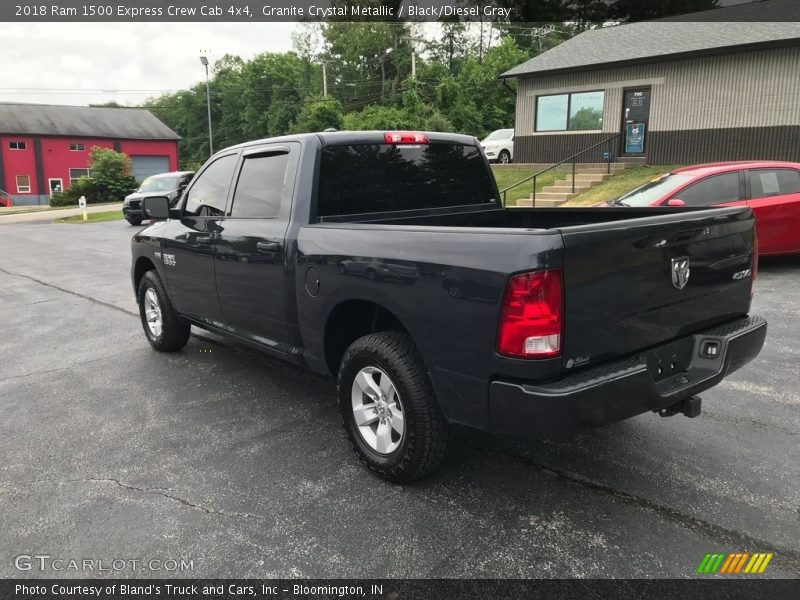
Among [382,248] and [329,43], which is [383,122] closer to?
[329,43]

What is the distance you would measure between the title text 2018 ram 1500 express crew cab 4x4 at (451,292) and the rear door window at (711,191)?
499 cm

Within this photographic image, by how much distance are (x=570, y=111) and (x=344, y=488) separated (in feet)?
66.9

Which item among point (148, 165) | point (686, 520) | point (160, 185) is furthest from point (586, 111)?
point (148, 165)

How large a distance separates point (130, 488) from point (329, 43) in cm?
7083

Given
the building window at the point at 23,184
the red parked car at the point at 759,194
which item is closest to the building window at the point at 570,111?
the red parked car at the point at 759,194

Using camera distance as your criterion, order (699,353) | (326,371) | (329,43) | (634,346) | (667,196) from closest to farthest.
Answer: (634,346) < (699,353) < (326,371) < (667,196) < (329,43)

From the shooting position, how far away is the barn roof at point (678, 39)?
17.2 metres

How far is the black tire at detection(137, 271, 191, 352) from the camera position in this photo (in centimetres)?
584

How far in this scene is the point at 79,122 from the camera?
53.7 metres

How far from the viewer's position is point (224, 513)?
3.18 m

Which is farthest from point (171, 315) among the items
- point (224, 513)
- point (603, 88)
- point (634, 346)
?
point (603, 88)

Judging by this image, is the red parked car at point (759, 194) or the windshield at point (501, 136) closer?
the red parked car at point (759, 194)

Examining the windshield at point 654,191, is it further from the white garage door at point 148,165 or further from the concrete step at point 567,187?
the white garage door at point 148,165

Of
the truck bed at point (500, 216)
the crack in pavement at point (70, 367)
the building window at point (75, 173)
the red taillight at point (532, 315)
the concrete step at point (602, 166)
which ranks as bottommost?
the crack in pavement at point (70, 367)
